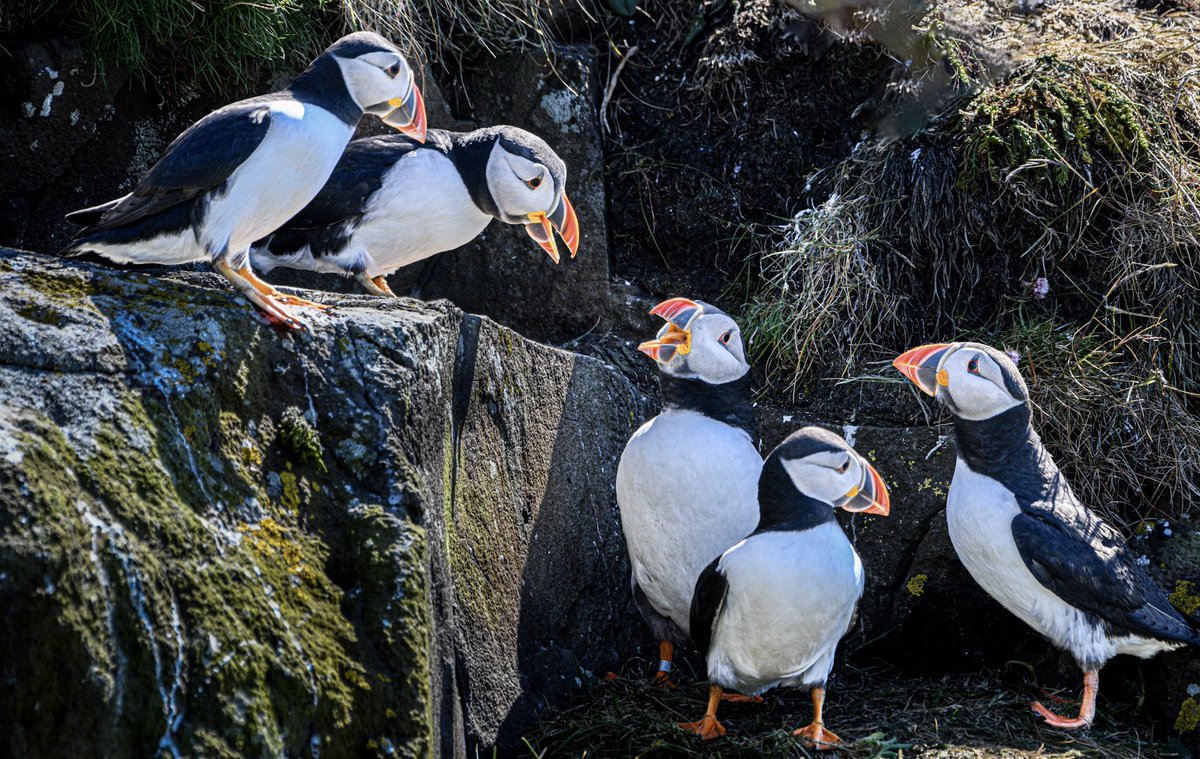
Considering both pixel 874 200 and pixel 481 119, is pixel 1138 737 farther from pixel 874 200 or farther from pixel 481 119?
pixel 481 119

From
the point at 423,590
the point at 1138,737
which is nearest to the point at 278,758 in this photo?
the point at 423,590

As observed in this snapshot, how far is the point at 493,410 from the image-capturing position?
4070mm

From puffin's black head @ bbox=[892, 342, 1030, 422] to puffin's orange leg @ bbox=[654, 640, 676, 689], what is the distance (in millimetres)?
1412

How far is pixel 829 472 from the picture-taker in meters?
3.93

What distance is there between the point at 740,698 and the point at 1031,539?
1213mm

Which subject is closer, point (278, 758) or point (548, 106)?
point (278, 758)

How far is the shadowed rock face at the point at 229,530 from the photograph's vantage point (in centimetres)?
226

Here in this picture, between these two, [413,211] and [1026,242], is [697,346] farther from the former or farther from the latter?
[1026,242]

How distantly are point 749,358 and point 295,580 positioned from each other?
335 cm

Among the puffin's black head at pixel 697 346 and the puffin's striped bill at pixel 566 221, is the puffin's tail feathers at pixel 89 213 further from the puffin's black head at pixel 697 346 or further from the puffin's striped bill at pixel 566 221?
the puffin's black head at pixel 697 346

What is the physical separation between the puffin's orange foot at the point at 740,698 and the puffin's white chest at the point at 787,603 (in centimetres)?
43

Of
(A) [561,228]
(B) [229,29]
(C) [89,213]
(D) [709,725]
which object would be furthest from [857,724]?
(B) [229,29]

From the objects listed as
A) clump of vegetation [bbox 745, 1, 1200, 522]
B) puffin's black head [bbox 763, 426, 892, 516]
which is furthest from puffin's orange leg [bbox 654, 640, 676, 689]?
clump of vegetation [bbox 745, 1, 1200, 522]

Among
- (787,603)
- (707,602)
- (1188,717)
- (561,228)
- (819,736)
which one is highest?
(561,228)
